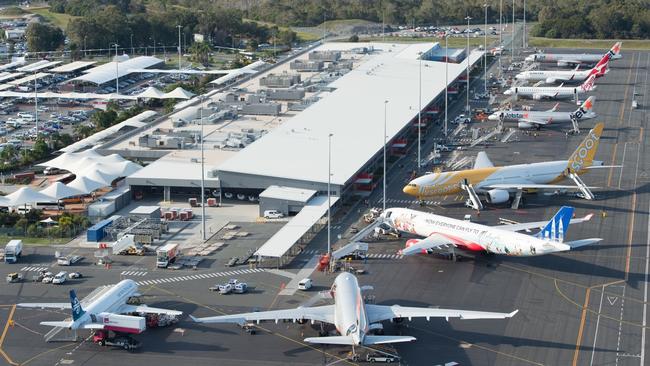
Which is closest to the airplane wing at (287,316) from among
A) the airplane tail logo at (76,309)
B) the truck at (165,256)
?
the airplane tail logo at (76,309)

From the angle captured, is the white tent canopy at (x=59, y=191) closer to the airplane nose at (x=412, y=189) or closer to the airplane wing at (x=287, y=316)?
the airplane nose at (x=412, y=189)

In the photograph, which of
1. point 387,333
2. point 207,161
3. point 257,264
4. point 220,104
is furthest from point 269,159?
point 387,333

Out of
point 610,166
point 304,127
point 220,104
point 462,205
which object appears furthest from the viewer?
point 220,104

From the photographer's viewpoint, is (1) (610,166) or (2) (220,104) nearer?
(1) (610,166)

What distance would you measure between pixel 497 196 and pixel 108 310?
2249 inches

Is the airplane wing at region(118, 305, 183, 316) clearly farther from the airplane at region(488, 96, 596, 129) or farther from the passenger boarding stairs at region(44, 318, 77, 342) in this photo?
the airplane at region(488, 96, 596, 129)

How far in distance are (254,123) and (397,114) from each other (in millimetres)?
22709

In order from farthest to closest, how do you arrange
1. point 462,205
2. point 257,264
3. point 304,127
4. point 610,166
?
point 304,127, point 610,166, point 462,205, point 257,264

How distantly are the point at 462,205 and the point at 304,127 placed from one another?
34.8 metres

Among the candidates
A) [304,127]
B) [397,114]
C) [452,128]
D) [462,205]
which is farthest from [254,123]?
[462,205]

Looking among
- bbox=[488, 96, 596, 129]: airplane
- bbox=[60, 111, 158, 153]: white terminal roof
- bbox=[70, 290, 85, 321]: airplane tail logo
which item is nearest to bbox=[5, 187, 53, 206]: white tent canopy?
bbox=[60, 111, 158, 153]: white terminal roof

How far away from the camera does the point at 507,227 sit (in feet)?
368

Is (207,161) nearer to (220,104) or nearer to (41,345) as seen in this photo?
(220,104)

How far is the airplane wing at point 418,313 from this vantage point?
8406 centimetres
